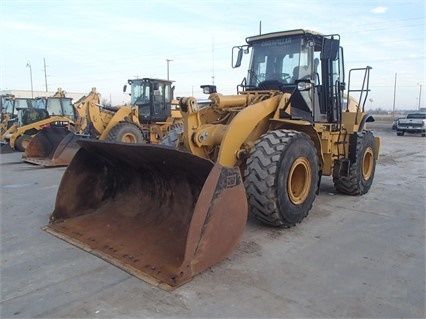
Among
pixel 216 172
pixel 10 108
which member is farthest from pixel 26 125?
pixel 216 172

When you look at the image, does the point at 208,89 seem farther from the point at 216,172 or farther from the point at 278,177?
the point at 216,172

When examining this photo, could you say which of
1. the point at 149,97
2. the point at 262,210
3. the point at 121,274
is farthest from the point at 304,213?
the point at 149,97

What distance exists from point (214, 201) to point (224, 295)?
32.4 inches

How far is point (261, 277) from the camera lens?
12.0ft

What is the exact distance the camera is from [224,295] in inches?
129

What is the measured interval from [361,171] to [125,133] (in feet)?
24.5

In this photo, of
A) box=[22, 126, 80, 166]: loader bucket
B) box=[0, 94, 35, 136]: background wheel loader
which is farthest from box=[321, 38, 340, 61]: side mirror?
box=[0, 94, 35, 136]: background wheel loader

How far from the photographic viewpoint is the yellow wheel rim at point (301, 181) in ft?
16.9

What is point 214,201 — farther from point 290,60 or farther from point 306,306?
point 290,60

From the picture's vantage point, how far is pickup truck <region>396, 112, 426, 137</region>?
994 inches

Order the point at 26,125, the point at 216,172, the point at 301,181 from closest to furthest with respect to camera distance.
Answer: the point at 216,172
the point at 301,181
the point at 26,125

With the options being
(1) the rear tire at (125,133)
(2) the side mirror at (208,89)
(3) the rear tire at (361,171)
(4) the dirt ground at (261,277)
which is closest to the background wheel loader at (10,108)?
(1) the rear tire at (125,133)

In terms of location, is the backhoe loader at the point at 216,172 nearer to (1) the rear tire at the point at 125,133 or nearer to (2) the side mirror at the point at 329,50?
(2) the side mirror at the point at 329,50

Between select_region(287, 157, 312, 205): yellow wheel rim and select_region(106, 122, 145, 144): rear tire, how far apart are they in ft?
24.1
